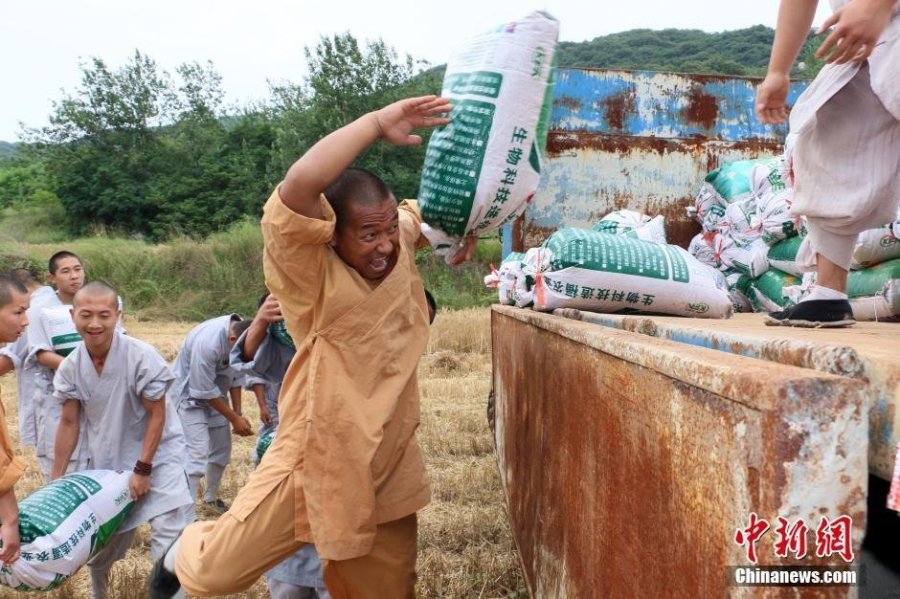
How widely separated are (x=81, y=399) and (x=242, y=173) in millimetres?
23730

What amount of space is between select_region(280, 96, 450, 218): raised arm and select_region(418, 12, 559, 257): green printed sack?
3.4 inches

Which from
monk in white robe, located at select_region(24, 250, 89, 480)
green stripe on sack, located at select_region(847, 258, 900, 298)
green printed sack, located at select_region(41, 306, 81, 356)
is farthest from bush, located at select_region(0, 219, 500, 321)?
green stripe on sack, located at select_region(847, 258, 900, 298)

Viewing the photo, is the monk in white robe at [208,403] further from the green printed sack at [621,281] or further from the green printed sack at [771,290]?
the green printed sack at [771,290]

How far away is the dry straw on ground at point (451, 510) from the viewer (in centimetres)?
307

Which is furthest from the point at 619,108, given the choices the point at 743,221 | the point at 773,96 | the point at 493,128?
the point at 493,128

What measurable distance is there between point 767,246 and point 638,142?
1.16 m

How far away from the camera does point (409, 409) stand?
7.36ft

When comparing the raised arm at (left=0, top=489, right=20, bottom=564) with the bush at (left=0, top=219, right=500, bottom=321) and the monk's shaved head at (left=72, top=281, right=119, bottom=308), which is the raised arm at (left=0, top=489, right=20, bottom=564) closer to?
the monk's shaved head at (left=72, top=281, right=119, bottom=308)

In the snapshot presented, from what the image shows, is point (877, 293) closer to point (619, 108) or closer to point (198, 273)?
point (619, 108)

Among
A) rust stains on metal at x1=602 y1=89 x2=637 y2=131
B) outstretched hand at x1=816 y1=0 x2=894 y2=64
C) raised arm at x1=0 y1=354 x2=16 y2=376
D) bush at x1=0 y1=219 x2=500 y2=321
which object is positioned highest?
rust stains on metal at x1=602 y1=89 x2=637 y2=131

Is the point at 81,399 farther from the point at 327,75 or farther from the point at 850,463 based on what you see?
the point at 327,75

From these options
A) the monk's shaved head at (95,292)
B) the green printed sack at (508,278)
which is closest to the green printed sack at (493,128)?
the green printed sack at (508,278)

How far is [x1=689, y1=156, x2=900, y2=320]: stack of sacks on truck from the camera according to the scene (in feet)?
8.25

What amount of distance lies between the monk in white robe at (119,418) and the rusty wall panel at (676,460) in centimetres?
180
